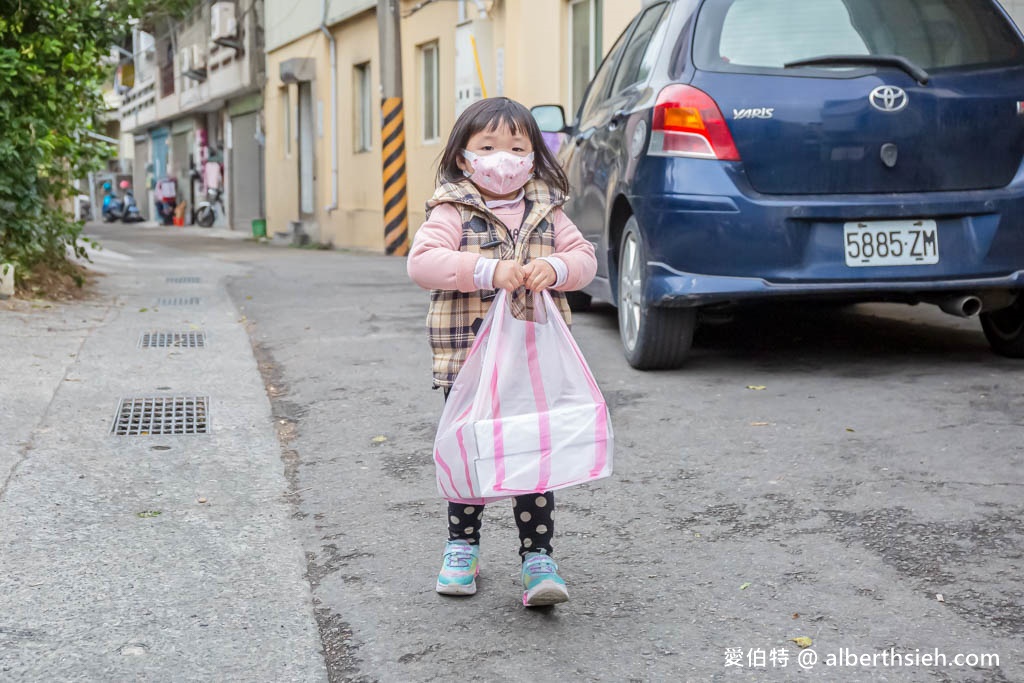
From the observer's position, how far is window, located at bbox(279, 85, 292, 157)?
78.8 ft

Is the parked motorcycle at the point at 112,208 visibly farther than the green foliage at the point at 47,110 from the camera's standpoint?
Yes

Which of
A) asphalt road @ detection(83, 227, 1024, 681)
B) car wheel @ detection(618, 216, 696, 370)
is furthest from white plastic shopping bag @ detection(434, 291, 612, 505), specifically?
car wheel @ detection(618, 216, 696, 370)

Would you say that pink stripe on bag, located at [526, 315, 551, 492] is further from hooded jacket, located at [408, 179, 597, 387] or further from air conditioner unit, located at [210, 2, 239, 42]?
air conditioner unit, located at [210, 2, 239, 42]

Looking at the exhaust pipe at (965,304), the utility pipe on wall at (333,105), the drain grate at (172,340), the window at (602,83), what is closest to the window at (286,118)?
the utility pipe on wall at (333,105)

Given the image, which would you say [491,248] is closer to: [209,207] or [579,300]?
[579,300]

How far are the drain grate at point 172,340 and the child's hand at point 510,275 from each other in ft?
14.4

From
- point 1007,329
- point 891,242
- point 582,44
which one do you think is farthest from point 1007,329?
point 582,44

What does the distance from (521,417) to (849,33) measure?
3.21m

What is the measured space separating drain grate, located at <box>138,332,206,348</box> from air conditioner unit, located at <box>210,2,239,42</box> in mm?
20321

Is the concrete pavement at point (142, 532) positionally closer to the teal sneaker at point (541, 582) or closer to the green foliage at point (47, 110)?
the teal sneaker at point (541, 582)

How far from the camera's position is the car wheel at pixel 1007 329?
18.4 feet

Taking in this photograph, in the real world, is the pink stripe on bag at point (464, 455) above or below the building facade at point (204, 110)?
below

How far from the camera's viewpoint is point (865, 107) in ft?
16.5

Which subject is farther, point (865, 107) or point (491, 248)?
point (865, 107)
